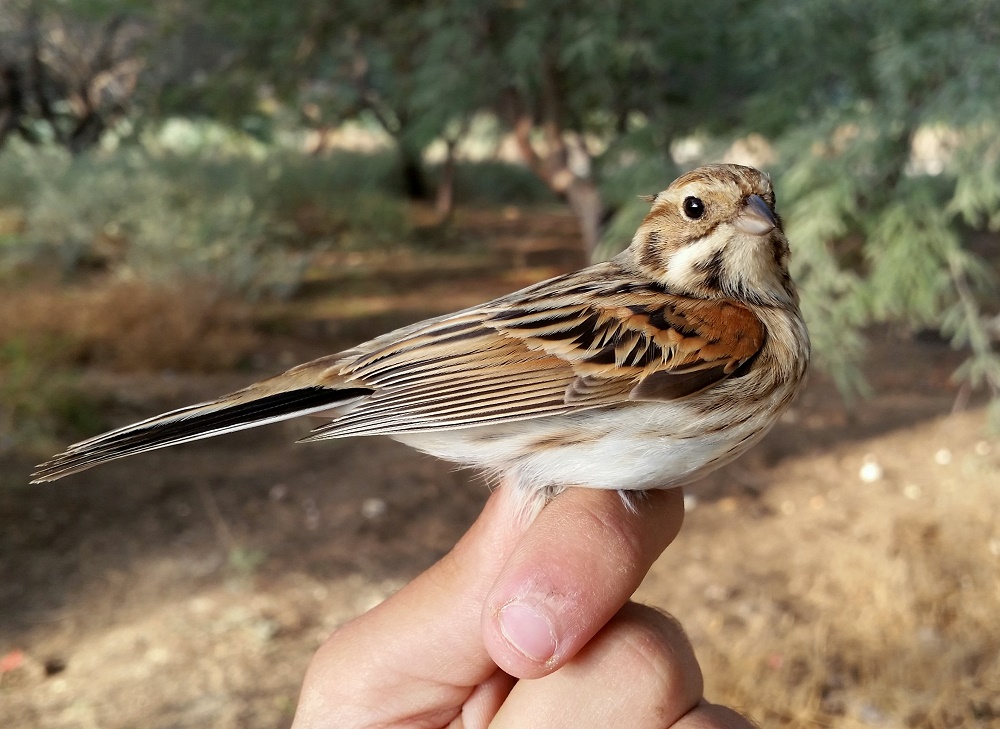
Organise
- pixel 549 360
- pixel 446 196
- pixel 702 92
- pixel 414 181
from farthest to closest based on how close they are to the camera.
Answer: pixel 414 181 < pixel 446 196 < pixel 702 92 < pixel 549 360

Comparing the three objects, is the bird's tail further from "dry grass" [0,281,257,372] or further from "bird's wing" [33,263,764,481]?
"dry grass" [0,281,257,372]

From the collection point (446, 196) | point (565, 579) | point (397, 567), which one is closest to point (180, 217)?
point (397, 567)

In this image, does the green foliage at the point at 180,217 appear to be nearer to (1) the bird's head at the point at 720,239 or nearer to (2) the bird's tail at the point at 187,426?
(2) the bird's tail at the point at 187,426

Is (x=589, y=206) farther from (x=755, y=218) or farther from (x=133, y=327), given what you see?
(x=755, y=218)

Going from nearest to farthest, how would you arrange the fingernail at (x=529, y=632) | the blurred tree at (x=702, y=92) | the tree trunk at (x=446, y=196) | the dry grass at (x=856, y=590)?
the fingernail at (x=529, y=632), the dry grass at (x=856, y=590), the blurred tree at (x=702, y=92), the tree trunk at (x=446, y=196)

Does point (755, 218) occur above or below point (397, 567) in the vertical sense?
above

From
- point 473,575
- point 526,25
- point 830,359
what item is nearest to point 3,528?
point 473,575

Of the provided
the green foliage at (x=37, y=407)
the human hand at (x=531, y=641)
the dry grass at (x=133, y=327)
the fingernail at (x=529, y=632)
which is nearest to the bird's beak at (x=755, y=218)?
the human hand at (x=531, y=641)
